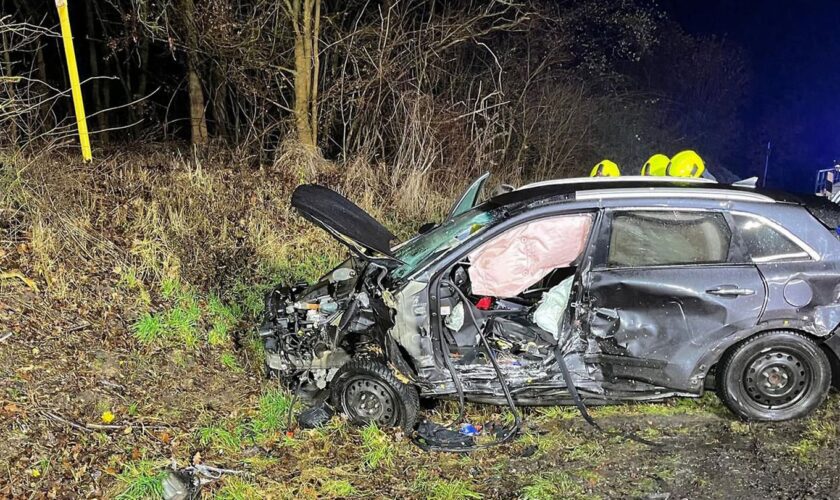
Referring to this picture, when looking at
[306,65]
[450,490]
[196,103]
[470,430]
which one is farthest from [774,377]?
[196,103]

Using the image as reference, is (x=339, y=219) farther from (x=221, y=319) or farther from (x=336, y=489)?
(x=221, y=319)

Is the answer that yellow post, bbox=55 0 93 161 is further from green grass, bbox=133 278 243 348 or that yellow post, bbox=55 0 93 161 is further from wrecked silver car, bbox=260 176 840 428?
wrecked silver car, bbox=260 176 840 428

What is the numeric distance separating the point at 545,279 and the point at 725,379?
1386mm

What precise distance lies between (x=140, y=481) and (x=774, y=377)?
401 cm

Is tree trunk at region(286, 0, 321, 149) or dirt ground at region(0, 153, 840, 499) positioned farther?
tree trunk at region(286, 0, 321, 149)

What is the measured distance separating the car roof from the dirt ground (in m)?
1.53

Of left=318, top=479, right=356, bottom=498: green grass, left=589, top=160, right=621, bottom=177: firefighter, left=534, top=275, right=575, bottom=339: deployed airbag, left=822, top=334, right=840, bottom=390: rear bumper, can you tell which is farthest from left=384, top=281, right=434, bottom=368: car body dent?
left=589, top=160, right=621, bottom=177: firefighter

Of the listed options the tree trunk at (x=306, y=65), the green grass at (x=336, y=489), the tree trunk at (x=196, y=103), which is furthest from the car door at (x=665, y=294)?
the tree trunk at (x=196, y=103)

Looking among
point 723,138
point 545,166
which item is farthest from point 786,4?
point 545,166

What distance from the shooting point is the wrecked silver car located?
412 centimetres

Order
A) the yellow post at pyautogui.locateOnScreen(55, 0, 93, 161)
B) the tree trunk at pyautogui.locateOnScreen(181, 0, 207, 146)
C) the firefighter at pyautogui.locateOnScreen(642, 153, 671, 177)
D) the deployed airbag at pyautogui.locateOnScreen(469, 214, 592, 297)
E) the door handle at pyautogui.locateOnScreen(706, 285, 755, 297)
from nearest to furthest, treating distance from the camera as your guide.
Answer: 1. the door handle at pyautogui.locateOnScreen(706, 285, 755, 297)
2. the deployed airbag at pyautogui.locateOnScreen(469, 214, 592, 297)
3. the yellow post at pyautogui.locateOnScreen(55, 0, 93, 161)
4. the firefighter at pyautogui.locateOnScreen(642, 153, 671, 177)
5. the tree trunk at pyautogui.locateOnScreen(181, 0, 207, 146)

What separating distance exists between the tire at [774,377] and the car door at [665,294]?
207 millimetres

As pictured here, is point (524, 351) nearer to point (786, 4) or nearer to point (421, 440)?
point (421, 440)

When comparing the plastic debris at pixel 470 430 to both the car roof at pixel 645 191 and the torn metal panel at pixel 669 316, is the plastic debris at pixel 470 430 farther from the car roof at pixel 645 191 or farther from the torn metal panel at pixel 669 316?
the car roof at pixel 645 191
